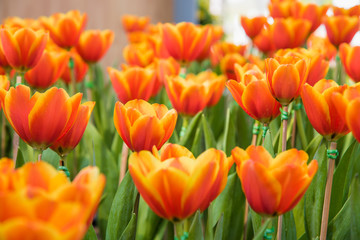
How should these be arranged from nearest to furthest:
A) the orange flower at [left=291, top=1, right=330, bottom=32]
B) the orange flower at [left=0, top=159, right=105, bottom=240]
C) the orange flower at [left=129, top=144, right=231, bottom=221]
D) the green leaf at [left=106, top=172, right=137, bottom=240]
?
1. the orange flower at [left=0, top=159, right=105, bottom=240]
2. the orange flower at [left=129, top=144, right=231, bottom=221]
3. the green leaf at [left=106, top=172, right=137, bottom=240]
4. the orange flower at [left=291, top=1, right=330, bottom=32]

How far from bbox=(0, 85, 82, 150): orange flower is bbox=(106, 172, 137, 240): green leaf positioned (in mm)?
120

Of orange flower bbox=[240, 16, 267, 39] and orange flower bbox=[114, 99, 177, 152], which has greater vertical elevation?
orange flower bbox=[240, 16, 267, 39]

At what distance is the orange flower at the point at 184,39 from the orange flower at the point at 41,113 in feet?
1.38

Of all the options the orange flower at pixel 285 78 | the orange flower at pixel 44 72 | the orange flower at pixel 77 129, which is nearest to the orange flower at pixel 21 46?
the orange flower at pixel 44 72

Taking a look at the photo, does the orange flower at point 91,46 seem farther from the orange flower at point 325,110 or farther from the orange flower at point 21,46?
the orange flower at point 325,110

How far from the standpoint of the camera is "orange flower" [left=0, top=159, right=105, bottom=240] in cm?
23

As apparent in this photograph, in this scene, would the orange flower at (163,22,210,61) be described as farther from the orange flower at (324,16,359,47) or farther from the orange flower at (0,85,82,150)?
the orange flower at (0,85,82,150)

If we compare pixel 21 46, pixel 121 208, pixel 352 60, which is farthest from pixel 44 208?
pixel 352 60

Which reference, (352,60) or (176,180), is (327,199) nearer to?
(176,180)

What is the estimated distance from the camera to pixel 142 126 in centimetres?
49

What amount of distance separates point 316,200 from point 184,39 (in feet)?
1.32

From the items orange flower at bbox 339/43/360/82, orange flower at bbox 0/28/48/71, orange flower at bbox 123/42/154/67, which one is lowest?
orange flower at bbox 0/28/48/71

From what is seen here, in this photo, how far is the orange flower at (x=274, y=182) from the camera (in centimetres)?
37

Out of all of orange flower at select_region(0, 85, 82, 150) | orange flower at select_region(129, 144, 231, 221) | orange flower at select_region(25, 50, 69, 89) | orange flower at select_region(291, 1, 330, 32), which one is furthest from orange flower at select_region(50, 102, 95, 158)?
orange flower at select_region(291, 1, 330, 32)
